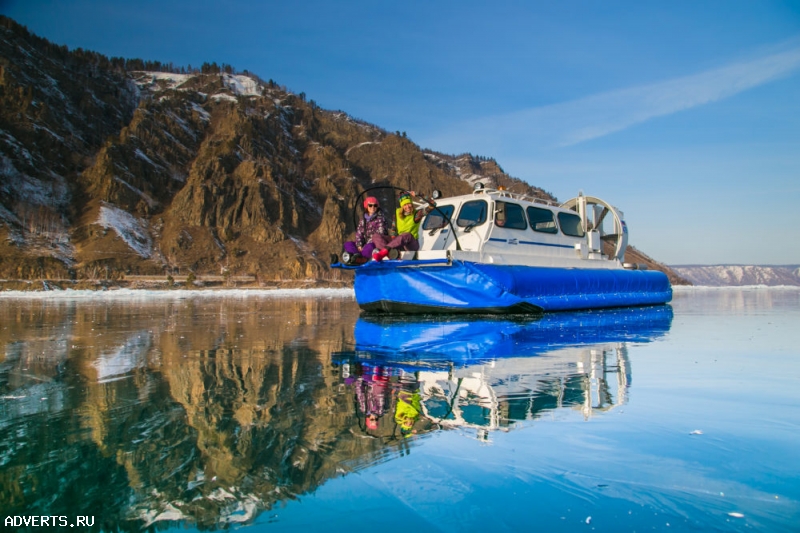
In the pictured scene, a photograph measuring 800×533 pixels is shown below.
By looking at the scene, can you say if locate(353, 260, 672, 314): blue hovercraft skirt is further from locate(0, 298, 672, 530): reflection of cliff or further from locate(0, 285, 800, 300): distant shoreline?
locate(0, 285, 800, 300): distant shoreline

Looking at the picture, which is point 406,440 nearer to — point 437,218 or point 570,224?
point 437,218

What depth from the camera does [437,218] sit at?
11.2 meters

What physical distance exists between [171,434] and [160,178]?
60.4 meters

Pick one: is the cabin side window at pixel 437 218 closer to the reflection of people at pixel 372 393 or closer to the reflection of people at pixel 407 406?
the reflection of people at pixel 372 393

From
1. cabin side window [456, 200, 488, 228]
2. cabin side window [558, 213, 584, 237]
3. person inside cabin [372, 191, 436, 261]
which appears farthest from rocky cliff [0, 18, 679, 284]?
person inside cabin [372, 191, 436, 261]

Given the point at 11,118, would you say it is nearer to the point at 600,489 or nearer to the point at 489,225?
the point at 489,225

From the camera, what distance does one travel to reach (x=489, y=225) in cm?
1023

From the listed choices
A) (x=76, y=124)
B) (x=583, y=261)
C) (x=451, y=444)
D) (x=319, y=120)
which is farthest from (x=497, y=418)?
(x=319, y=120)

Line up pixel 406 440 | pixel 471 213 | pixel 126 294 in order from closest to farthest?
pixel 406 440
pixel 471 213
pixel 126 294

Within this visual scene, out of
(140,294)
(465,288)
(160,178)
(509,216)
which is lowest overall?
(140,294)

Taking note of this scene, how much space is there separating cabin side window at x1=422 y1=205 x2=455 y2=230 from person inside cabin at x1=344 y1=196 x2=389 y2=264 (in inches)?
55.4

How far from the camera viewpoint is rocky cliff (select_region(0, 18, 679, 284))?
46.6 metres

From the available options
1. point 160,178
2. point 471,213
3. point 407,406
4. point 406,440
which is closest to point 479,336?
point 407,406

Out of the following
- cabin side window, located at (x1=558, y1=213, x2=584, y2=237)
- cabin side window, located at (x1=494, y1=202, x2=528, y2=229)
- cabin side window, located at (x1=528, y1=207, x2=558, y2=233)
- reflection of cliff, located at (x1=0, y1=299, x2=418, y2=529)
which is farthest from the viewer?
cabin side window, located at (x1=558, y1=213, x2=584, y2=237)
